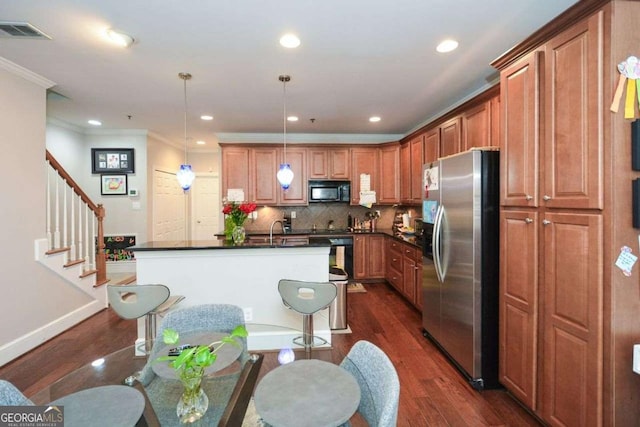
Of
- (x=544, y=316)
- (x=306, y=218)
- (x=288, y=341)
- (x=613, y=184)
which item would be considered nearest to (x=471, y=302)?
(x=544, y=316)

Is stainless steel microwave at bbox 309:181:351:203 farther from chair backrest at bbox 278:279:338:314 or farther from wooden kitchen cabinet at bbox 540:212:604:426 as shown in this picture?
wooden kitchen cabinet at bbox 540:212:604:426

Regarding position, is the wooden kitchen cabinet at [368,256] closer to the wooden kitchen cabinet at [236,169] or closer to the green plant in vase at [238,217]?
the wooden kitchen cabinet at [236,169]

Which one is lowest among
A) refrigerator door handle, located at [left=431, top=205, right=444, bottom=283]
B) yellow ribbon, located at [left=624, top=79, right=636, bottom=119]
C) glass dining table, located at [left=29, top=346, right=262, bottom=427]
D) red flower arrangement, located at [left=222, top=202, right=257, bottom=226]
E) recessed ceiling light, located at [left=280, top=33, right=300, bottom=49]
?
glass dining table, located at [left=29, top=346, right=262, bottom=427]

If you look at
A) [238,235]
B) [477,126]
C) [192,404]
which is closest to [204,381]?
[192,404]

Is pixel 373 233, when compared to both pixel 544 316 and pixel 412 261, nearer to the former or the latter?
pixel 412 261

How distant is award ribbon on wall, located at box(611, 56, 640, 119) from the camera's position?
1418mm

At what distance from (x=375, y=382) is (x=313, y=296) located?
1206 mm

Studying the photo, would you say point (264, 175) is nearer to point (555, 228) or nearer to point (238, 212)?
point (238, 212)

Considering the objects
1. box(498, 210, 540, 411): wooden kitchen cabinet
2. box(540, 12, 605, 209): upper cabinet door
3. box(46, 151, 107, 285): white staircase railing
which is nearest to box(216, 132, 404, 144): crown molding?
box(46, 151, 107, 285): white staircase railing

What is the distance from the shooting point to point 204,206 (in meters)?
7.19

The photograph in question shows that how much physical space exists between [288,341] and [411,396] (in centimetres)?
101

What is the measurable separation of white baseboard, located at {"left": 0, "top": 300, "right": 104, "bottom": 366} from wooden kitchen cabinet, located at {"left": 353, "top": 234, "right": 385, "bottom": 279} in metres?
3.76

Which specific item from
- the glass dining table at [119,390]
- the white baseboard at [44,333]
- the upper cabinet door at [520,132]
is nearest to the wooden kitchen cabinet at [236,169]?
the white baseboard at [44,333]

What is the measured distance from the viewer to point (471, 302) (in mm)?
2334
